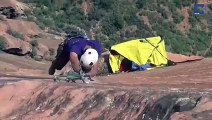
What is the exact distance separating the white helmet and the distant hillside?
30469 mm

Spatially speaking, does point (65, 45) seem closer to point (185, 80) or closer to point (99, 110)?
point (185, 80)

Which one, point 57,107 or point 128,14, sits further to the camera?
point 128,14

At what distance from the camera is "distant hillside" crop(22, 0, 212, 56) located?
4264 cm

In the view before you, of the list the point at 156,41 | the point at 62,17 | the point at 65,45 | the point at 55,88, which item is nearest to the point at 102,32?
the point at 62,17

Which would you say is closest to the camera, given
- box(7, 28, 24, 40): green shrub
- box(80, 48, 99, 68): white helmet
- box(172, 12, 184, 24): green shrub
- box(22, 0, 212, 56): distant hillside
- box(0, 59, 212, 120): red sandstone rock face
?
box(0, 59, 212, 120): red sandstone rock face

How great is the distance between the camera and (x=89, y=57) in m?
9.27

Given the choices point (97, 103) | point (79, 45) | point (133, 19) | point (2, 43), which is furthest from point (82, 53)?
point (133, 19)

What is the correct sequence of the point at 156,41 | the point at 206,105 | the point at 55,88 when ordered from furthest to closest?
the point at 156,41 < the point at 55,88 < the point at 206,105

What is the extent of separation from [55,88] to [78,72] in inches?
86.5

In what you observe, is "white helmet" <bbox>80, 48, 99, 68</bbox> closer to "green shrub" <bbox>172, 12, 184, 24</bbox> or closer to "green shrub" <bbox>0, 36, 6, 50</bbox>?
"green shrub" <bbox>0, 36, 6, 50</bbox>

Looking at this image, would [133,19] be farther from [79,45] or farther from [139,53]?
[79,45]

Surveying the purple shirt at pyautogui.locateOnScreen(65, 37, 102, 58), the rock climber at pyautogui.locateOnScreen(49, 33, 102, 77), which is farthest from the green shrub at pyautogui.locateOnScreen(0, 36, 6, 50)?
the purple shirt at pyautogui.locateOnScreen(65, 37, 102, 58)

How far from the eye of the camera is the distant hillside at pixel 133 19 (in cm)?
4264

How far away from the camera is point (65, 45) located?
1014 cm
